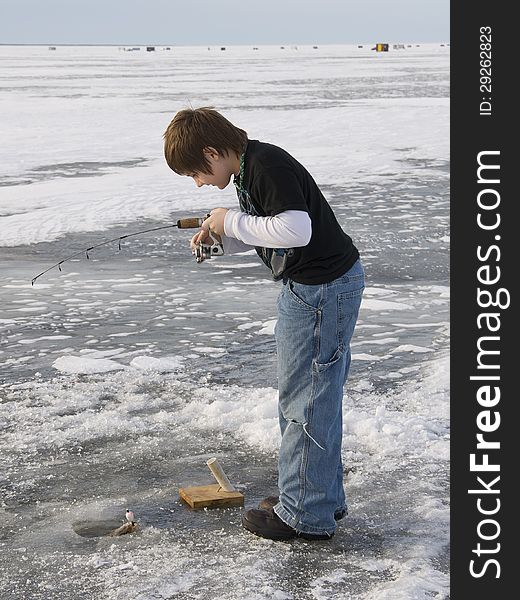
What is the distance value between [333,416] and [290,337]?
0.31 meters

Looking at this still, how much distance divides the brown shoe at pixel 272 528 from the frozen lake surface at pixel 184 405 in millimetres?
31

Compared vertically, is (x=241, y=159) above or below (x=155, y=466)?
above

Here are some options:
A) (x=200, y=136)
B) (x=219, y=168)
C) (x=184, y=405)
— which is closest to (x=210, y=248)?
(x=219, y=168)

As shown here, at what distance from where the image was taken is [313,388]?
359cm

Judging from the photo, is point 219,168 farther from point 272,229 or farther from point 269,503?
point 269,503

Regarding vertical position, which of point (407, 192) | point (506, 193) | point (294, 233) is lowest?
point (407, 192)

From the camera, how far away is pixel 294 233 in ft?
10.8

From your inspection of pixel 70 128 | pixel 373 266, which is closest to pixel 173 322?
pixel 373 266

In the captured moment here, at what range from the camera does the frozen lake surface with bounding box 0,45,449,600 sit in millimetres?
3529

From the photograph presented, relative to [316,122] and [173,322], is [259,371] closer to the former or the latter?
[173,322]

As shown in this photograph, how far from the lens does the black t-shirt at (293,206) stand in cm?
331

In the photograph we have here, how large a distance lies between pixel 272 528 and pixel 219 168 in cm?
123

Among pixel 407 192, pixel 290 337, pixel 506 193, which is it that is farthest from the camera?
pixel 407 192

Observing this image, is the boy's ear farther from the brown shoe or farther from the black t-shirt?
the brown shoe
